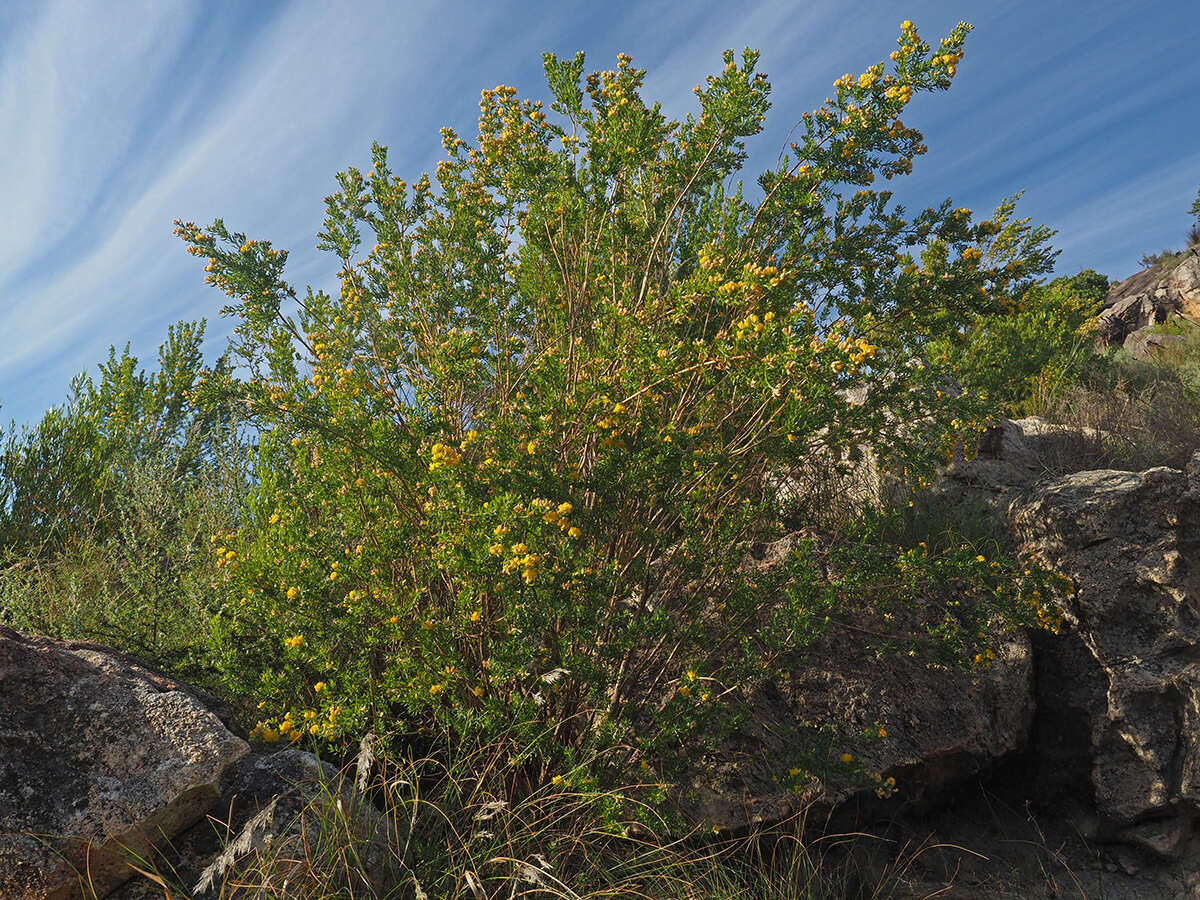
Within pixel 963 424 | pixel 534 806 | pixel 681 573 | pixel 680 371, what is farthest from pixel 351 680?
pixel 963 424

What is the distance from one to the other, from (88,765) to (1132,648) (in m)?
4.63

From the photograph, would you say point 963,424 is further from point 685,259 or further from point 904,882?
point 904,882

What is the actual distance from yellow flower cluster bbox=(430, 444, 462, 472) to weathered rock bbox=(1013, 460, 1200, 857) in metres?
3.30

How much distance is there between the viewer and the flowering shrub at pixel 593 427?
303 centimetres

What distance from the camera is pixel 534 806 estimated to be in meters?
3.17

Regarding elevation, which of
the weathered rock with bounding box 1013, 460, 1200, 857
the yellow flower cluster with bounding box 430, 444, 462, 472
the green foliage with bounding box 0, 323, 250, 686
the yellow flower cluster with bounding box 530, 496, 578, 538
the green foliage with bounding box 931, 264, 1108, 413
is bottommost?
the weathered rock with bounding box 1013, 460, 1200, 857

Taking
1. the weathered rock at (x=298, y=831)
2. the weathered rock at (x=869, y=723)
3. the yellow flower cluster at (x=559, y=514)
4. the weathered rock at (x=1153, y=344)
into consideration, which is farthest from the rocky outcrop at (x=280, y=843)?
the weathered rock at (x=1153, y=344)

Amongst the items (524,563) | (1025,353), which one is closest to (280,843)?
(524,563)

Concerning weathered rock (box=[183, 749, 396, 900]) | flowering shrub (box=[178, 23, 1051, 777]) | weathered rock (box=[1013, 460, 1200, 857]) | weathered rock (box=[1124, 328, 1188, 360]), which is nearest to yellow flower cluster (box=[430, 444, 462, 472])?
flowering shrub (box=[178, 23, 1051, 777])

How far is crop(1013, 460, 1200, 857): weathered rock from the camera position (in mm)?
3895

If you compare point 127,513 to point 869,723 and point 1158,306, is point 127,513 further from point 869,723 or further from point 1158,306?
point 1158,306

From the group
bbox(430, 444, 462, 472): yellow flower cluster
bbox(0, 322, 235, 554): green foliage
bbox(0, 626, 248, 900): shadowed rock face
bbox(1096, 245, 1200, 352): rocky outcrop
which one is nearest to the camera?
bbox(0, 626, 248, 900): shadowed rock face

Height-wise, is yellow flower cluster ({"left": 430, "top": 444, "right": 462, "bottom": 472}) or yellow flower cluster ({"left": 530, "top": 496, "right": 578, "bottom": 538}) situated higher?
yellow flower cluster ({"left": 430, "top": 444, "right": 462, "bottom": 472})

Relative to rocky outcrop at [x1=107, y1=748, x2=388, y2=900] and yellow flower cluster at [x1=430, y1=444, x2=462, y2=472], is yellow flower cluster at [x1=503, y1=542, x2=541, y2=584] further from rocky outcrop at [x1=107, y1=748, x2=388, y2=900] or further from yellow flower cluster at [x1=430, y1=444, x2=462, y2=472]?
rocky outcrop at [x1=107, y1=748, x2=388, y2=900]
